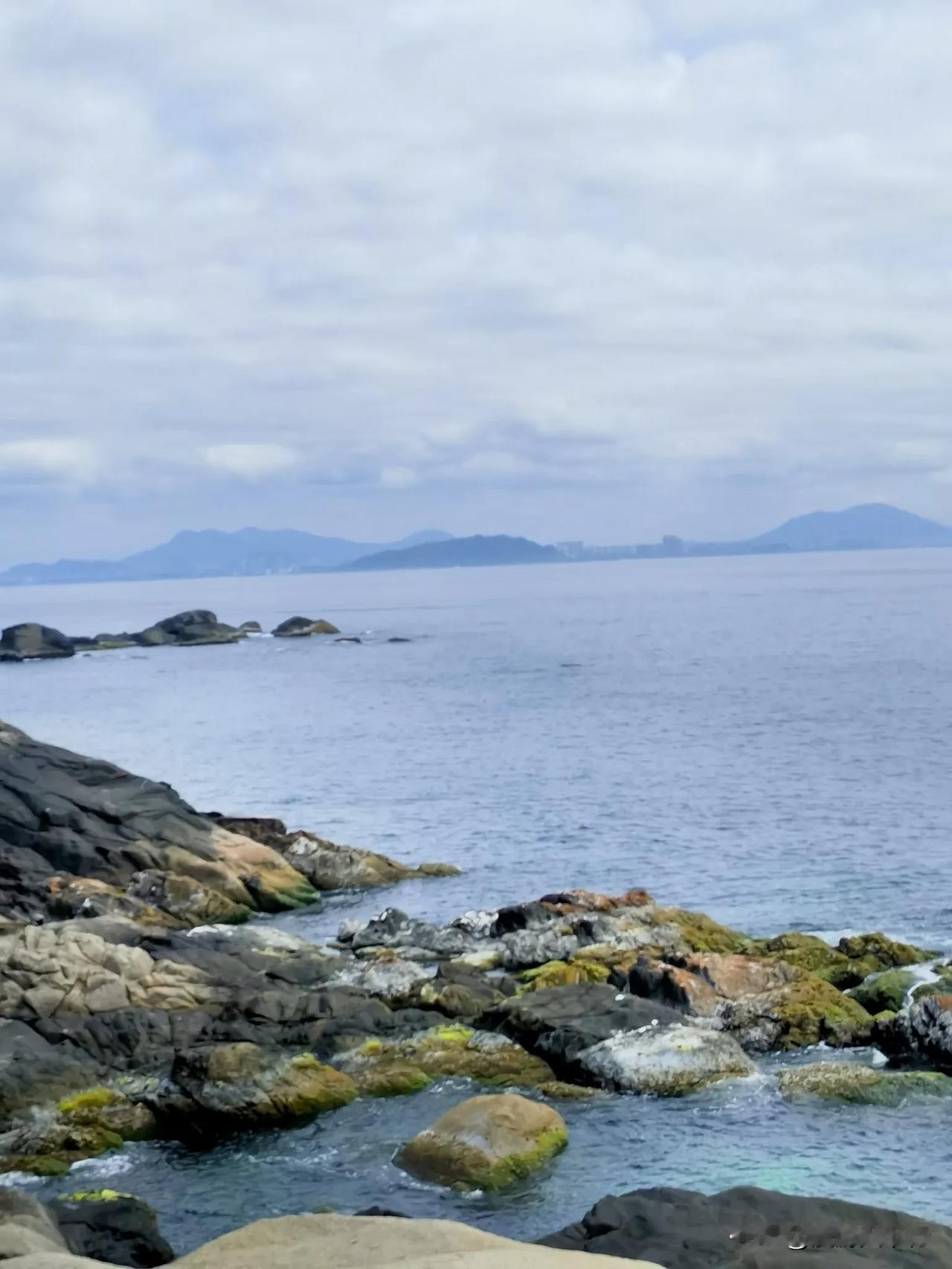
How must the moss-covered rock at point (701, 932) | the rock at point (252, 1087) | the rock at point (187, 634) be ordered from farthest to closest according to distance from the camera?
the rock at point (187, 634) → the moss-covered rock at point (701, 932) → the rock at point (252, 1087)

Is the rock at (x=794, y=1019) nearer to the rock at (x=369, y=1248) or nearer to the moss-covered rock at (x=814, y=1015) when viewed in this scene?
the moss-covered rock at (x=814, y=1015)

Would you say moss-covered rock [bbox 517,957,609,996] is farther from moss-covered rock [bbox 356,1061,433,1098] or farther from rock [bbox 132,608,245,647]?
rock [bbox 132,608,245,647]

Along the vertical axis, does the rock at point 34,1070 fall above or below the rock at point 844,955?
above

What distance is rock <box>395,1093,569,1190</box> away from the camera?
1938 cm

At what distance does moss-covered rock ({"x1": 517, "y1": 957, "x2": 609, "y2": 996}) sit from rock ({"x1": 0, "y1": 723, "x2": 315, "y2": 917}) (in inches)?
496

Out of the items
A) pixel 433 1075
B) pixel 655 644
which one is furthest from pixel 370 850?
pixel 655 644

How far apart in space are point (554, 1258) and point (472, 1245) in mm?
1250

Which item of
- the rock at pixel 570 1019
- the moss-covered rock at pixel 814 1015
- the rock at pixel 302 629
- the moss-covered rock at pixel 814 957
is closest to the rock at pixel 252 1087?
the rock at pixel 570 1019

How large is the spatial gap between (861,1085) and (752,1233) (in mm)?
8257

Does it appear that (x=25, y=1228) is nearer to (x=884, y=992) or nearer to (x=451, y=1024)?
(x=451, y=1024)

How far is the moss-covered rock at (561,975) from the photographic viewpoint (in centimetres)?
2783

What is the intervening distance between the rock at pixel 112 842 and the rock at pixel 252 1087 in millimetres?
15121

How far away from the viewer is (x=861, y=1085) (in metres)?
22.4

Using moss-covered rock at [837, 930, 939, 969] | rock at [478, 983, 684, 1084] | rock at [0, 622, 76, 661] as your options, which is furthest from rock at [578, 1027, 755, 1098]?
rock at [0, 622, 76, 661]
